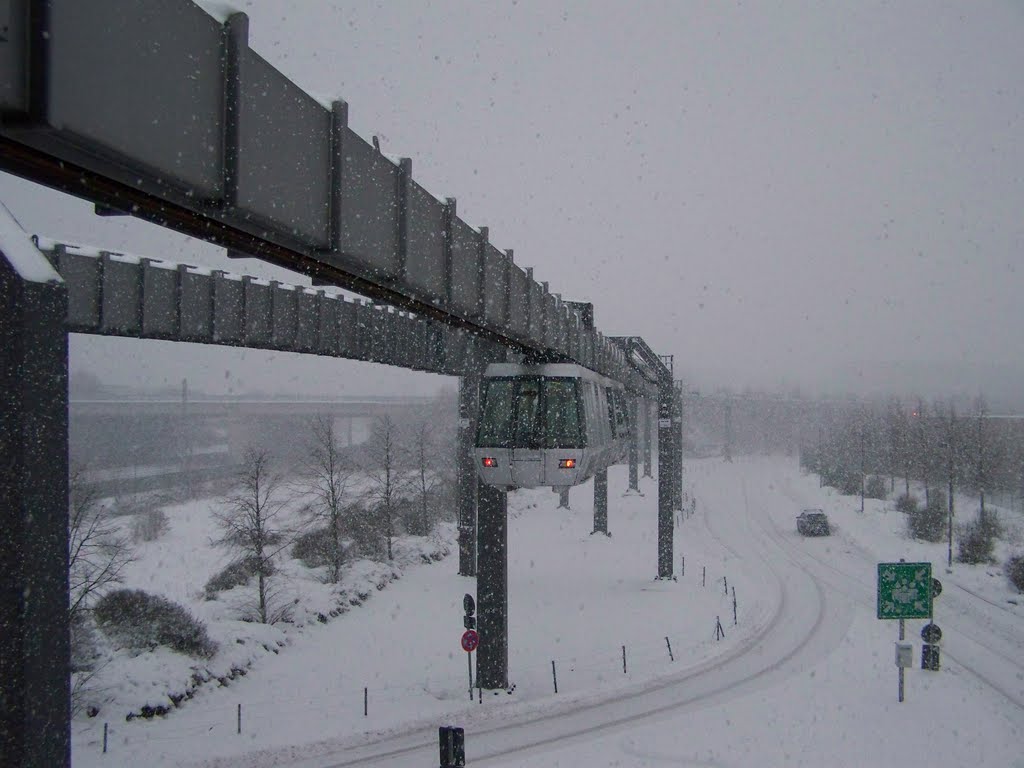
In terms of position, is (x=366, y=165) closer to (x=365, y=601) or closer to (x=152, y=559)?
(x=365, y=601)

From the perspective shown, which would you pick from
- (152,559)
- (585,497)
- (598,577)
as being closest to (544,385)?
(598,577)

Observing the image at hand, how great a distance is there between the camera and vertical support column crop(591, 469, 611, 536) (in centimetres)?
3806

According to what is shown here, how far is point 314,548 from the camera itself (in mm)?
32688

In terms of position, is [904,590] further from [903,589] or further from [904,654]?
[904,654]

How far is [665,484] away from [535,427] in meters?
17.2

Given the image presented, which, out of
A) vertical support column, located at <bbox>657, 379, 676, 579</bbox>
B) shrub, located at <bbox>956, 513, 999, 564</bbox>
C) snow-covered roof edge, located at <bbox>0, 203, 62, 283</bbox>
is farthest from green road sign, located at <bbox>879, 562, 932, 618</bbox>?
shrub, located at <bbox>956, 513, 999, 564</bbox>

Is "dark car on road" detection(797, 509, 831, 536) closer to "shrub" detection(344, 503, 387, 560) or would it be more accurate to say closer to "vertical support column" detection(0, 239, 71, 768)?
"shrub" detection(344, 503, 387, 560)

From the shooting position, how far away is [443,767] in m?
9.07

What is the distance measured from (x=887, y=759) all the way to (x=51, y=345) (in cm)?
1477

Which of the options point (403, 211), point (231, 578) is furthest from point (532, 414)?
point (231, 578)

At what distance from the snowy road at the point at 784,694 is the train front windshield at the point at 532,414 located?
5878 mm

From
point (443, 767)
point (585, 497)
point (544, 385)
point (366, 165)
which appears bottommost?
point (585, 497)

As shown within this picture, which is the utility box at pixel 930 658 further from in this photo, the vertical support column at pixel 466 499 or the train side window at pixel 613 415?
the vertical support column at pixel 466 499

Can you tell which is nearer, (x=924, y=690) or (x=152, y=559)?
(x=924, y=690)
